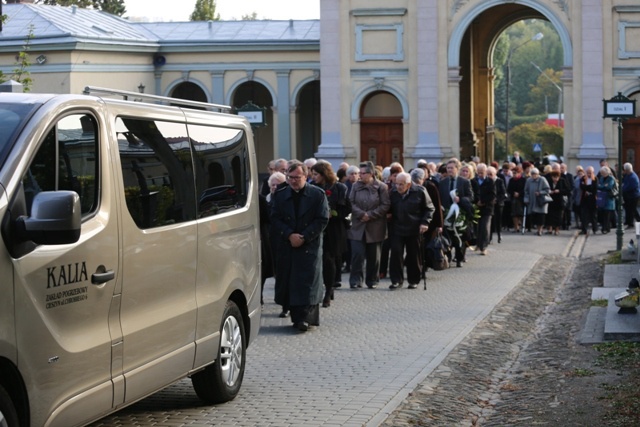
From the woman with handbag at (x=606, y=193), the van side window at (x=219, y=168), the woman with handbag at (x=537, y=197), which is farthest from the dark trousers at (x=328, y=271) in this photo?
the woman with handbag at (x=606, y=193)

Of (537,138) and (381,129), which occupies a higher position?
(381,129)

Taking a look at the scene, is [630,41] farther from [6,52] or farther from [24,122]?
[24,122]

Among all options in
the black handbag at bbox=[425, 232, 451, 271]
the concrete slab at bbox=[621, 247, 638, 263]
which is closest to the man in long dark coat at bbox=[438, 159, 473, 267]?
the black handbag at bbox=[425, 232, 451, 271]

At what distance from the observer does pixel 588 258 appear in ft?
81.8

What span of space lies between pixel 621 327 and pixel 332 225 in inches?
210

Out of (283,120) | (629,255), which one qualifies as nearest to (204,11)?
(283,120)

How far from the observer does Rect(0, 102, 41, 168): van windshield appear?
21.5ft

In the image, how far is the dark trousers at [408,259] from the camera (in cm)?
1883

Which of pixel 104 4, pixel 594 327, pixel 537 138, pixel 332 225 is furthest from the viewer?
pixel 104 4

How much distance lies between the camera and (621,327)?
12.7 meters

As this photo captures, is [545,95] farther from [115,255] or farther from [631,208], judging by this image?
[115,255]

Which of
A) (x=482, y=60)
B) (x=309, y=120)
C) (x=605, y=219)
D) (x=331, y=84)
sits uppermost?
(x=482, y=60)

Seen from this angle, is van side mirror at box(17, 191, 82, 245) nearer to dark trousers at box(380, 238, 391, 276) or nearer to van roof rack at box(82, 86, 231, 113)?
van roof rack at box(82, 86, 231, 113)

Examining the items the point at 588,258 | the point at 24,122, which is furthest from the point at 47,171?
the point at 588,258
